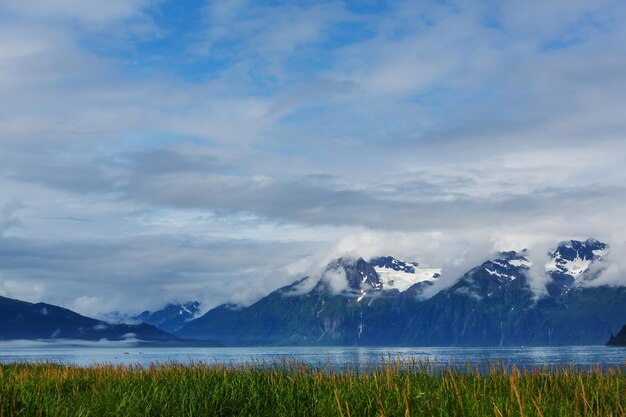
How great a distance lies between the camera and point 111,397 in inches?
1015

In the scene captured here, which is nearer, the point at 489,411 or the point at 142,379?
the point at 489,411

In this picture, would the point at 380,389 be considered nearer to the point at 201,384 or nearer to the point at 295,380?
the point at 295,380

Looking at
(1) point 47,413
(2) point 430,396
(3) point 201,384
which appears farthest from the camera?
(3) point 201,384

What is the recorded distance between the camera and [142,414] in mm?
23375

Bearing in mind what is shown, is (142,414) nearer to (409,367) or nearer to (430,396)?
(430,396)

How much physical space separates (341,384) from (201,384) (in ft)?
17.9

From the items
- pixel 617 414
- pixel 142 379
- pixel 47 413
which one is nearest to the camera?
pixel 617 414

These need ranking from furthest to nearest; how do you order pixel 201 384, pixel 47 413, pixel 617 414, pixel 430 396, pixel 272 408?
pixel 201 384, pixel 272 408, pixel 430 396, pixel 47 413, pixel 617 414

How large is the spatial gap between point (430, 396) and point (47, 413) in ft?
38.9

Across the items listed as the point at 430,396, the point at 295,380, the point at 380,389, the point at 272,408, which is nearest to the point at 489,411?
the point at 430,396

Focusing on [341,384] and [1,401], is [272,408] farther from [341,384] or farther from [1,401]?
[1,401]

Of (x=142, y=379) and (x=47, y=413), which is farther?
(x=142, y=379)

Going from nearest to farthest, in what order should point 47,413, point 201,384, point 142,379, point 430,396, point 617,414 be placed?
1. point 617,414
2. point 47,413
3. point 430,396
4. point 201,384
5. point 142,379

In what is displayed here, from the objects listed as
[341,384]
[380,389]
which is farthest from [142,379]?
[380,389]
